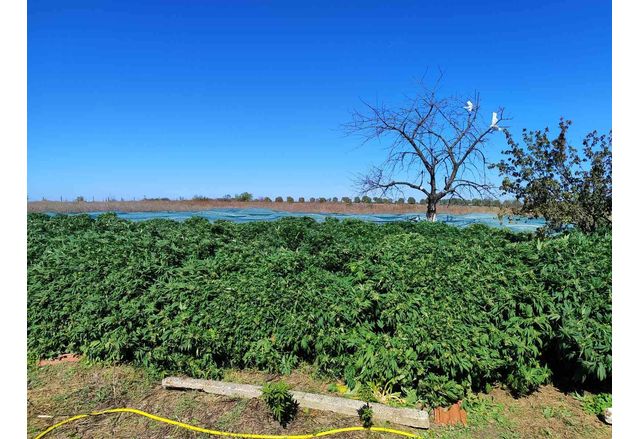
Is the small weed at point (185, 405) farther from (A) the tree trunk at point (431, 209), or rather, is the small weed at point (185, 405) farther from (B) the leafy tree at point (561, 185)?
(A) the tree trunk at point (431, 209)

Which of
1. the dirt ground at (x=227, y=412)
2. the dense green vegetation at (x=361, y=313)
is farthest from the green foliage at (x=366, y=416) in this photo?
the dense green vegetation at (x=361, y=313)

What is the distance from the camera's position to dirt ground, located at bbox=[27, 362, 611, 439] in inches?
99.1

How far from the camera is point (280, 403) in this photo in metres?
2.54

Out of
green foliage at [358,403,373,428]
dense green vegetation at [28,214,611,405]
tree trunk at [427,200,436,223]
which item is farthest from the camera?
tree trunk at [427,200,436,223]

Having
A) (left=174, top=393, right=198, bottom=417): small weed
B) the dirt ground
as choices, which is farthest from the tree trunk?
(left=174, top=393, right=198, bottom=417): small weed

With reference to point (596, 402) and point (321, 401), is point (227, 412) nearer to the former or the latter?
point (321, 401)

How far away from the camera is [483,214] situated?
34.4ft

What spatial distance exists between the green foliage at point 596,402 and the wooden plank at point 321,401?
4.27 ft

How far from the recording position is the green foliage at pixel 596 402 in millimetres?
2740

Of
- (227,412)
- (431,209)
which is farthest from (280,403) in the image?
(431,209)

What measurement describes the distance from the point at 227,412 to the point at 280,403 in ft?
1.45

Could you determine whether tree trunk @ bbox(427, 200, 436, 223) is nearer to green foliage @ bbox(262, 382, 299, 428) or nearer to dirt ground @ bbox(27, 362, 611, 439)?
dirt ground @ bbox(27, 362, 611, 439)

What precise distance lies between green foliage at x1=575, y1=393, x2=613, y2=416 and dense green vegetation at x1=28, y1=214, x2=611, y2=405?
0.16 m
